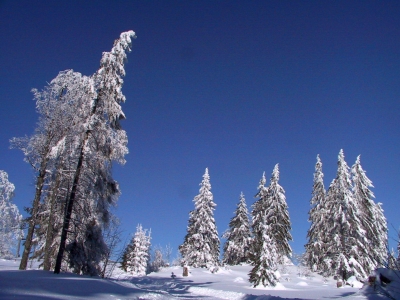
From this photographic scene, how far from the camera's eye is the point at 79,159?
16031 mm

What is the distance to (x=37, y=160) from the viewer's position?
1591 centimetres

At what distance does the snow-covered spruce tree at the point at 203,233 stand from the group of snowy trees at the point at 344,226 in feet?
40.0

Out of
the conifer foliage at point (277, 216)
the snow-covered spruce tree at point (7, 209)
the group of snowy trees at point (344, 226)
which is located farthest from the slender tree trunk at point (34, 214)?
the conifer foliage at point (277, 216)

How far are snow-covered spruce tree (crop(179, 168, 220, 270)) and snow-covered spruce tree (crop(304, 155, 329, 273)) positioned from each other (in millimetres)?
11706

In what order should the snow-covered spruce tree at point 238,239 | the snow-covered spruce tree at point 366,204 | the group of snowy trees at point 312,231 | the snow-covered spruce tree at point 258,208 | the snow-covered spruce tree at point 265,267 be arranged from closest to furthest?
the snow-covered spruce tree at point 265,267 → the group of snowy trees at point 312,231 → the snow-covered spruce tree at point 366,204 → the snow-covered spruce tree at point 258,208 → the snow-covered spruce tree at point 238,239

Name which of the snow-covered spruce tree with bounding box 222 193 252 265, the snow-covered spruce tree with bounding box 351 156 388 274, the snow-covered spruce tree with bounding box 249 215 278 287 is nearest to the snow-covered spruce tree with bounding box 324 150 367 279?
the snow-covered spruce tree with bounding box 351 156 388 274

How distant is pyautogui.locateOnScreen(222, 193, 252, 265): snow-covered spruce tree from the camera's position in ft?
146

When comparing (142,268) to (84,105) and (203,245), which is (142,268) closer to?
(203,245)

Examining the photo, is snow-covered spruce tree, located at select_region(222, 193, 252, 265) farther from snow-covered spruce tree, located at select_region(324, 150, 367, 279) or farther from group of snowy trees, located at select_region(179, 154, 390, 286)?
snow-covered spruce tree, located at select_region(324, 150, 367, 279)

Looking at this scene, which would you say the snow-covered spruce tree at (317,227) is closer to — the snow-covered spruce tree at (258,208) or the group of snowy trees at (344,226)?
the group of snowy trees at (344,226)

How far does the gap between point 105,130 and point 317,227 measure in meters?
30.9

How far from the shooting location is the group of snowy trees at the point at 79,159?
51.2ft

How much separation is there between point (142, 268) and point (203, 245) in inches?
482

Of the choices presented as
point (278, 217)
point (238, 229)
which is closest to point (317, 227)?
point (278, 217)
